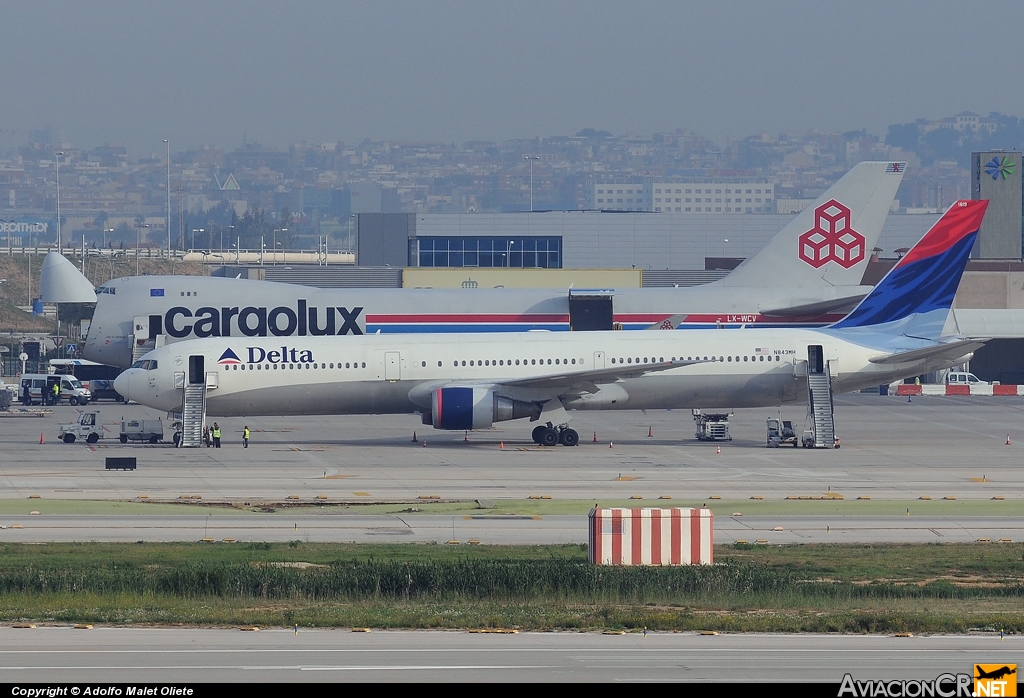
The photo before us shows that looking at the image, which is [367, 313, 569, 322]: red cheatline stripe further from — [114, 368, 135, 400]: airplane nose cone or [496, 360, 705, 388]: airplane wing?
[114, 368, 135, 400]: airplane nose cone

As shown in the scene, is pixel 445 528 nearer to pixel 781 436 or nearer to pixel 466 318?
pixel 781 436

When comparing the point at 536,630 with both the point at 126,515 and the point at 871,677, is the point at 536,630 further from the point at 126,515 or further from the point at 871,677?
the point at 126,515

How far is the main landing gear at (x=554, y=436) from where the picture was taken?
157 ft

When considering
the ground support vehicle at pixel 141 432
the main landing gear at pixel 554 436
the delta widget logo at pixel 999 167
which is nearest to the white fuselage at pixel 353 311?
the ground support vehicle at pixel 141 432

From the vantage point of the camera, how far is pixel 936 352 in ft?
158

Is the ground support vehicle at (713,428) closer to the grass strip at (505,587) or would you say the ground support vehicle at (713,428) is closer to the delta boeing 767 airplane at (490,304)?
the delta boeing 767 airplane at (490,304)

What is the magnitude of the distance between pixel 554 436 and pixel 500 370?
3045mm

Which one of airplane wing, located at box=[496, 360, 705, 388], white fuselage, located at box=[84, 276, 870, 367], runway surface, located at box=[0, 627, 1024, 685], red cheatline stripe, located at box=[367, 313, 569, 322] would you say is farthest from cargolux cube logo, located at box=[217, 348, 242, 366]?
runway surface, located at box=[0, 627, 1024, 685]

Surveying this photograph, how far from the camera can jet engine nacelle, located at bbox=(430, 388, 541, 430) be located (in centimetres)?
4691

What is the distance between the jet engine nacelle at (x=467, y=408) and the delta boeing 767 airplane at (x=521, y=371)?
3 centimetres

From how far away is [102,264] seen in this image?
183250mm

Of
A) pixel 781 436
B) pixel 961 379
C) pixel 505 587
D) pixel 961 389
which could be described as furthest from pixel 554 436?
pixel 961 379

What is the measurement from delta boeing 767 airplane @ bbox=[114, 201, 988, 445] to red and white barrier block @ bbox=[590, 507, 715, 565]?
21.6 meters

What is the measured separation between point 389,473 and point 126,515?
9.95 metres
